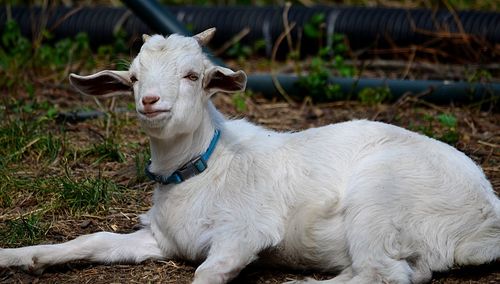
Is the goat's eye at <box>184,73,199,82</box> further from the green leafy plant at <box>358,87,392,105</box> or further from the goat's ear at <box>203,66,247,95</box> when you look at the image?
the green leafy plant at <box>358,87,392,105</box>

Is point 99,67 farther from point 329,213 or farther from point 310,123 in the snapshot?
point 329,213

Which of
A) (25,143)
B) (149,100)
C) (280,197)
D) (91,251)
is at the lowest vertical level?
(25,143)

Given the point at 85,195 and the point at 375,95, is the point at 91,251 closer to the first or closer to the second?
the point at 85,195

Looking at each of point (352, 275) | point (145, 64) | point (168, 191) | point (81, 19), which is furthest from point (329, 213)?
point (81, 19)

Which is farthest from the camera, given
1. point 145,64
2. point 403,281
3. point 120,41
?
point 120,41

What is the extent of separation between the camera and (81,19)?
9109 mm

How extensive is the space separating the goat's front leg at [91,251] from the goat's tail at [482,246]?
1368 millimetres

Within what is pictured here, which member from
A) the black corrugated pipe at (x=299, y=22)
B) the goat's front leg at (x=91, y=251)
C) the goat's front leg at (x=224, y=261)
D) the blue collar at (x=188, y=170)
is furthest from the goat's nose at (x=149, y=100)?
the black corrugated pipe at (x=299, y=22)

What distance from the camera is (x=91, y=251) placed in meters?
4.35

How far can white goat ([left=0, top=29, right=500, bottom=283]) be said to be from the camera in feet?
13.3

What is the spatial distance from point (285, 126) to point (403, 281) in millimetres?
2778

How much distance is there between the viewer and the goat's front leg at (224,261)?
12.9 ft

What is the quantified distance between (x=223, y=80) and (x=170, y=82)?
298 millimetres

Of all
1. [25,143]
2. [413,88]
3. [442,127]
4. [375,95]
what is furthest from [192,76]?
[413,88]
